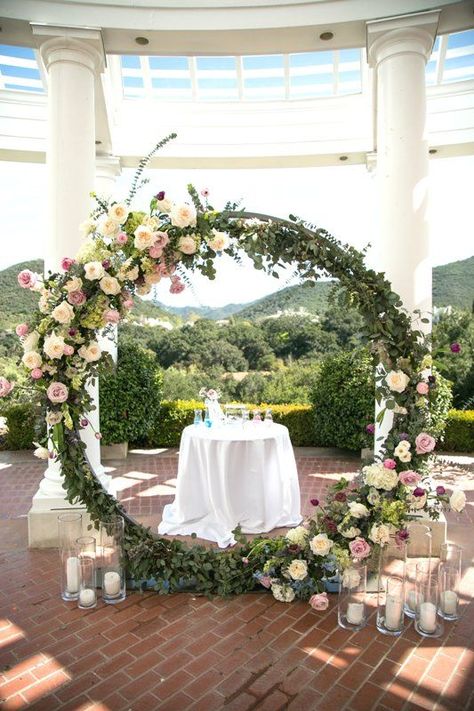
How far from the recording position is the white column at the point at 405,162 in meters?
4.72

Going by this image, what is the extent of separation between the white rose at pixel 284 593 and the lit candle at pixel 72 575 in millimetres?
1471

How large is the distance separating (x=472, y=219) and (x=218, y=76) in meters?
12.2

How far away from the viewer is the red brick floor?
2955mm

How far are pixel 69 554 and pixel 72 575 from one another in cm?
22

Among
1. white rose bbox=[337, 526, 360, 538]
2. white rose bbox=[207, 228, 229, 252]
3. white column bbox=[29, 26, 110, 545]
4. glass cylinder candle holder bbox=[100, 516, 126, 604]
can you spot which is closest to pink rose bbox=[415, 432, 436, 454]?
white rose bbox=[337, 526, 360, 538]

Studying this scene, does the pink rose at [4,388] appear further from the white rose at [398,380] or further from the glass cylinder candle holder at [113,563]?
the white rose at [398,380]

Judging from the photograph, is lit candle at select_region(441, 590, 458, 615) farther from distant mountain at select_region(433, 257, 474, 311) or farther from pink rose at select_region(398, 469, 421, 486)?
distant mountain at select_region(433, 257, 474, 311)

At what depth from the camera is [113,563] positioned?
13.3ft

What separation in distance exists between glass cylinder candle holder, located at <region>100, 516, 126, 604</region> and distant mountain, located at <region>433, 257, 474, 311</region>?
14.3 meters

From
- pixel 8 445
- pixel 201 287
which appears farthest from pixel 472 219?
pixel 8 445

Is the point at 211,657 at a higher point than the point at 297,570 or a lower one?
lower

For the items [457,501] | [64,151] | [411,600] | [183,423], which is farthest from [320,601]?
[183,423]

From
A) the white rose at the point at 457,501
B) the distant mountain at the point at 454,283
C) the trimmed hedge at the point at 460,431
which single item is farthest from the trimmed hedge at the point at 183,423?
the distant mountain at the point at 454,283

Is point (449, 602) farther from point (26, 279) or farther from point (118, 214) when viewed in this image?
point (26, 279)
